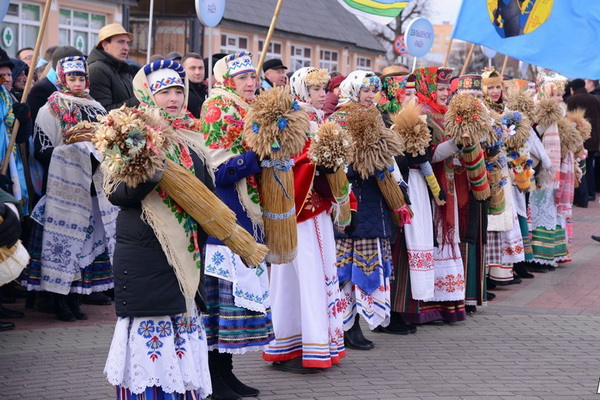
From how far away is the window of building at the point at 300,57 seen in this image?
31.3 m

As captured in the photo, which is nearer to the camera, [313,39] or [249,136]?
[249,136]

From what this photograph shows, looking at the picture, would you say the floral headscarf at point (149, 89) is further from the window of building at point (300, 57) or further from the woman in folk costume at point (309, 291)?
the window of building at point (300, 57)

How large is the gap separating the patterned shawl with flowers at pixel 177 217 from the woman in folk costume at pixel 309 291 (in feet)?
4.93

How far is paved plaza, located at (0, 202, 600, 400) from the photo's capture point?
6.30 m

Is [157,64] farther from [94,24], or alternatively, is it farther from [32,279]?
[94,24]

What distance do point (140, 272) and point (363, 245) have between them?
9.44ft

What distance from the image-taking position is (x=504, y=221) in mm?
10164

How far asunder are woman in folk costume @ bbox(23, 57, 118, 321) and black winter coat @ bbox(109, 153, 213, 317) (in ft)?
10.5

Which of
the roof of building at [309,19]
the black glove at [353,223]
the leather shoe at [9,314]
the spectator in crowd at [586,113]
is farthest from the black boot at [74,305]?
the roof of building at [309,19]

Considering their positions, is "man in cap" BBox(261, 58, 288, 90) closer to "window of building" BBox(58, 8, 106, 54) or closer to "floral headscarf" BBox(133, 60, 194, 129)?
"floral headscarf" BBox(133, 60, 194, 129)

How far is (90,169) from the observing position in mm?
8273

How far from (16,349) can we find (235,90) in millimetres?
2665

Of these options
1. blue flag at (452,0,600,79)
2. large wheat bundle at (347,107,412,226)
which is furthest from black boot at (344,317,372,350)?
blue flag at (452,0,600,79)

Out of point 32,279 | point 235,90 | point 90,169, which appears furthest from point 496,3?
point 32,279
